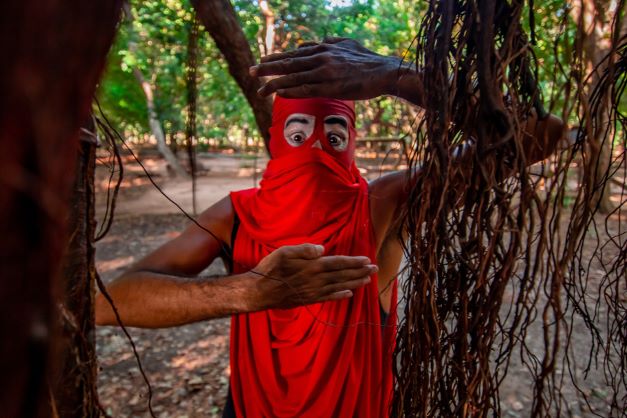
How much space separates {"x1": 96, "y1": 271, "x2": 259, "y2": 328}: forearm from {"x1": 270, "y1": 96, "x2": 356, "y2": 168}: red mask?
673 millimetres

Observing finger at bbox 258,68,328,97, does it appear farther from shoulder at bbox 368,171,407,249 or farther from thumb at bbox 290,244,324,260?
shoulder at bbox 368,171,407,249

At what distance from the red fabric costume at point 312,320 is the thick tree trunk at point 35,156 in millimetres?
1300

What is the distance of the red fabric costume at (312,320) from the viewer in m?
1.58

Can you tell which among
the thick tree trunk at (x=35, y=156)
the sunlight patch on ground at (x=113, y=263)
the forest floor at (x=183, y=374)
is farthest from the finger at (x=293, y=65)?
the sunlight patch on ground at (x=113, y=263)

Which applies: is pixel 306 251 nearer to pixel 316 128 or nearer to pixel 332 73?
pixel 332 73

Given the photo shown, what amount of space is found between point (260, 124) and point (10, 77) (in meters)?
2.73

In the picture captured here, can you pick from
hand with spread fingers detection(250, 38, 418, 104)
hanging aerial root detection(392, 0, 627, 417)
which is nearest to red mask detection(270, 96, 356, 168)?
hand with spread fingers detection(250, 38, 418, 104)

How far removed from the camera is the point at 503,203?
678 mm

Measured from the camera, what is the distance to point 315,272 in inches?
50.5

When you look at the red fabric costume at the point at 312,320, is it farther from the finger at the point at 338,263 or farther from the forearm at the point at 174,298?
the finger at the point at 338,263

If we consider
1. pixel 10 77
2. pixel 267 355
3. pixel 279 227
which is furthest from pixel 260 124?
pixel 10 77

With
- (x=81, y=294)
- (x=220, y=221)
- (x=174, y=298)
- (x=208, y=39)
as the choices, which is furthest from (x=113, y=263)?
(x=81, y=294)

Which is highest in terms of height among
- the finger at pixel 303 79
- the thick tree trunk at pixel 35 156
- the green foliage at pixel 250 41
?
the green foliage at pixel 250 41

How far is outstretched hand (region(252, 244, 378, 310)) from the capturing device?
1270mm
